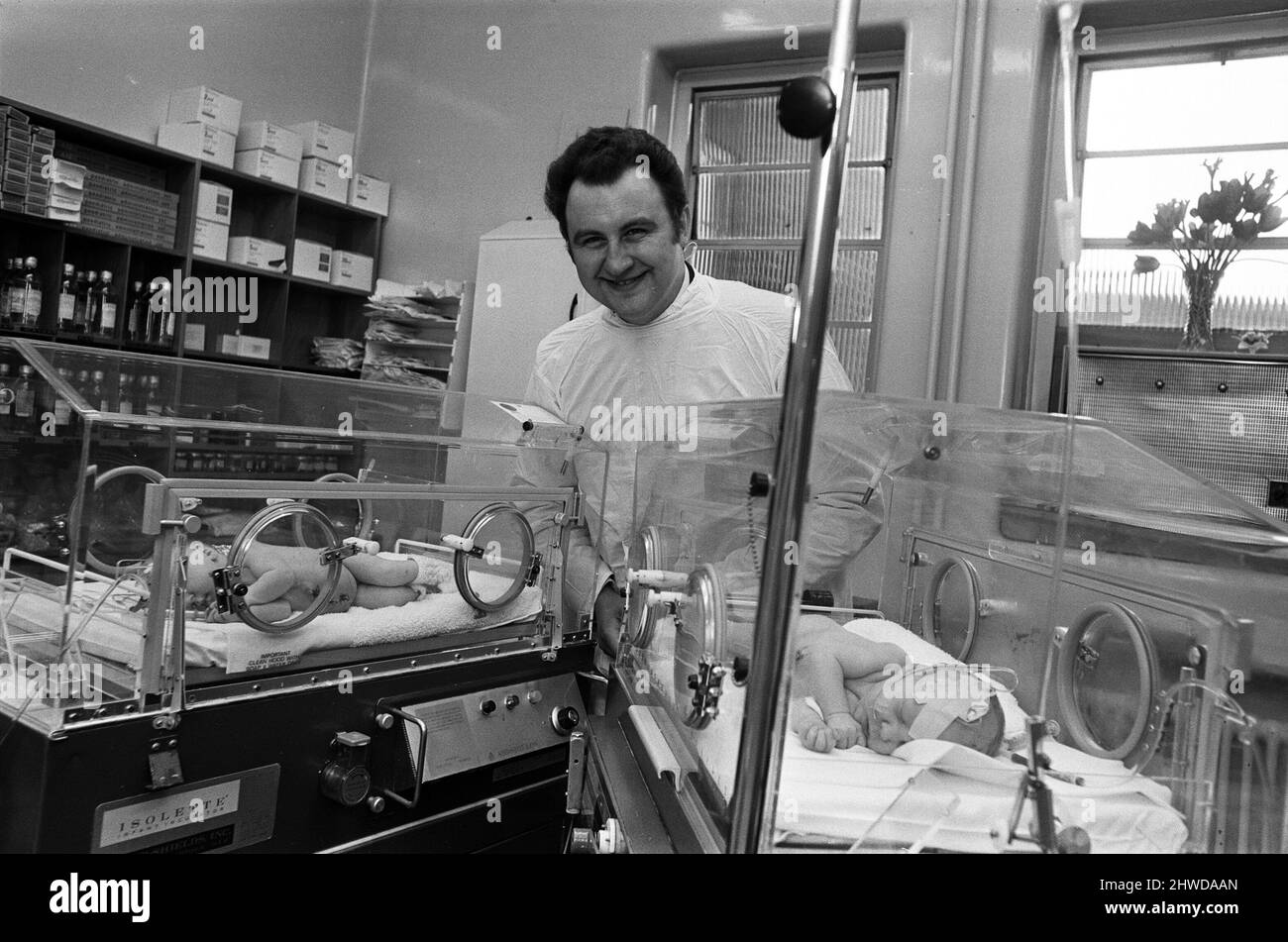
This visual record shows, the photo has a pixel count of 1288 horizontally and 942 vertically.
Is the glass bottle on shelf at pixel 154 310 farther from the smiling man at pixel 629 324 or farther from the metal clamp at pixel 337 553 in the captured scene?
the metal clamp at pixel 337 553

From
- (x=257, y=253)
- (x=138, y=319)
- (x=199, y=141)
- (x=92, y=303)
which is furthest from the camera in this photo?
(x=257, y=253)

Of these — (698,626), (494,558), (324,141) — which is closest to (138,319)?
(324,141)

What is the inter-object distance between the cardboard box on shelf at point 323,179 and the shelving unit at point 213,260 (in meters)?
0.05

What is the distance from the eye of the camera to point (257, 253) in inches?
164

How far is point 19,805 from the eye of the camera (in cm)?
110

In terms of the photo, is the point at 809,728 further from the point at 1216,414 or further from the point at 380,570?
the point at 1216,414

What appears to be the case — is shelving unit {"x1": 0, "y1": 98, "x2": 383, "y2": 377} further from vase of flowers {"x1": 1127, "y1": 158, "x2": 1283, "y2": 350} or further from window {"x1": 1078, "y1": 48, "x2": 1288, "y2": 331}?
vase of flowers {"x1": 1127, "y1": 158, "x2": 1283, "y2": 350}

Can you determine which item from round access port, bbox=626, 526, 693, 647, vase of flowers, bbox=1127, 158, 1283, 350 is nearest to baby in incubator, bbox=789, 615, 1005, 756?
round access port, bbox=626, 526, 693, 647

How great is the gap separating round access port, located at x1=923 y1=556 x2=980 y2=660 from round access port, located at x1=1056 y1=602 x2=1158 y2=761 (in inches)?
11.4

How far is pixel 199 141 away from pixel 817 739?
376 centimetres

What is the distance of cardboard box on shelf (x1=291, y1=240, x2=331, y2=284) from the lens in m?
4.35

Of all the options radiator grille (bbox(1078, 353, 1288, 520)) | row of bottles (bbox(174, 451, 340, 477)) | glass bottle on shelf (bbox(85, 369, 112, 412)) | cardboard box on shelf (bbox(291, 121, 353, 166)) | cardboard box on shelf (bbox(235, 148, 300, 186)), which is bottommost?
row of bottles (bbox(174, 451, 340, 477))
